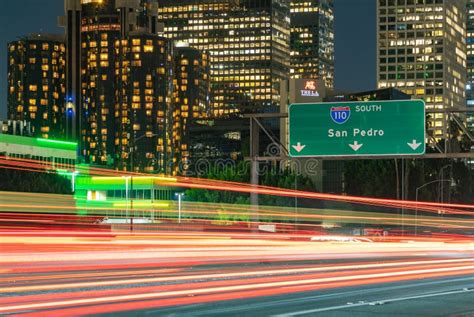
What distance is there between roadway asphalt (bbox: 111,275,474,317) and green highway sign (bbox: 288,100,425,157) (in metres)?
21.6

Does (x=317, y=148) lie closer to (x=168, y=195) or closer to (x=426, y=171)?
(x=426, y=171)

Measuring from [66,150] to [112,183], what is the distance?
13314mm

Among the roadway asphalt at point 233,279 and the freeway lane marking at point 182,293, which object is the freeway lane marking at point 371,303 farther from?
the freeway lane marking at point 182,293

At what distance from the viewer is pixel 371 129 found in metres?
46.0

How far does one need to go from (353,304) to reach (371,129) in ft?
89.2

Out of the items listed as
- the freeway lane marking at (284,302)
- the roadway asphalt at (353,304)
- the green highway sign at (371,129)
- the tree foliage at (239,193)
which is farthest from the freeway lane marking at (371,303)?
the tree foliage at (239,193)

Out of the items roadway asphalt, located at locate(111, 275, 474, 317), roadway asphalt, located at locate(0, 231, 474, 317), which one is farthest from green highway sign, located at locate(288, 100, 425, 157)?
roadway asphalt, located at locate(111, 275, 474, 317)

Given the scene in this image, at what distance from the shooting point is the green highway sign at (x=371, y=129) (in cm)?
4594

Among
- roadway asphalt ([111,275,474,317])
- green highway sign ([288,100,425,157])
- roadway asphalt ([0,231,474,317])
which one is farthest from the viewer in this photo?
green highway sign ([288,100,425,157])

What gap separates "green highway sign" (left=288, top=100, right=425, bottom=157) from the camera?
45938 mm

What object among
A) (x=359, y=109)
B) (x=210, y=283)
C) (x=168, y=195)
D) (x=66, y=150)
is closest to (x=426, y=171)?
(x=168, y=195)

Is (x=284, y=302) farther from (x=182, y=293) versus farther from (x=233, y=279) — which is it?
(x=233, y=279)

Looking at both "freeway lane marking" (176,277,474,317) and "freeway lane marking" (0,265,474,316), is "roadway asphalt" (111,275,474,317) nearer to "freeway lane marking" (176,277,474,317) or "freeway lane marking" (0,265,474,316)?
"freeway lane marking" (176,277,474,317)

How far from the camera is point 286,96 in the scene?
172375 millimetres
